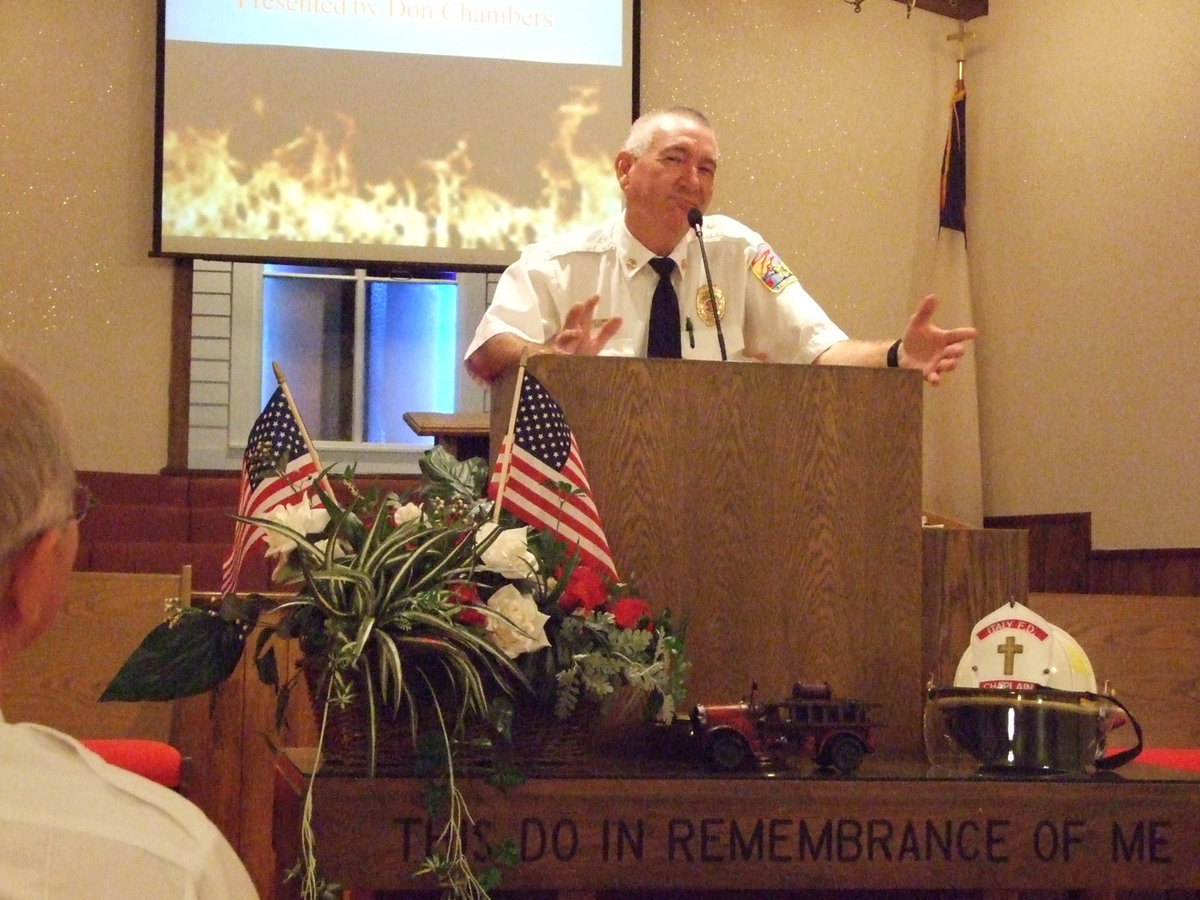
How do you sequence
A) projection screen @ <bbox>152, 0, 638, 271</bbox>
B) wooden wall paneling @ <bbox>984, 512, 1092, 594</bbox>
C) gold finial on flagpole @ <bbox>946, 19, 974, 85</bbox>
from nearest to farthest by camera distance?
wooden wall paneling @ <bbox>984, 512, 1092, 594</bbox>, projection screen @ <bbox>152, 0, 638, 271</bbox>, gold finial on flagpole @ <bbox>946, 19, 974, 85</bbox>

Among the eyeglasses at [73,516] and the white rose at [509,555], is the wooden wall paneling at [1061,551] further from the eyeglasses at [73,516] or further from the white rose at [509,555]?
the eyeglasses at [73,516]

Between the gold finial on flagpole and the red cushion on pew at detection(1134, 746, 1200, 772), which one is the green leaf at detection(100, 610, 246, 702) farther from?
the gold finial on flagpole

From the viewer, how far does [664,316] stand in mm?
3096

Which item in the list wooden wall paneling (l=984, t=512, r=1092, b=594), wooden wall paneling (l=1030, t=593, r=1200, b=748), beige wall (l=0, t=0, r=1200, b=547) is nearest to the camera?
wooden wall paneling (l=1030, t=593, r=1200, b=748)

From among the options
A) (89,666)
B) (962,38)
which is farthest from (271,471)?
(962,38)

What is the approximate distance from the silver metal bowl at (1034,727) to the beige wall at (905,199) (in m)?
3.68

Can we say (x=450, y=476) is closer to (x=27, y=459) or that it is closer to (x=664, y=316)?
(x=664, y=316)

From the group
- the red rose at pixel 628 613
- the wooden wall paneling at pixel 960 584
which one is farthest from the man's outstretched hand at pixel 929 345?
the red rose at pixel 628 613

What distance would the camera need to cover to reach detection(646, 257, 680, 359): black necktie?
121 inches

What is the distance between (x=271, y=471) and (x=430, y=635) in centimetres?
43

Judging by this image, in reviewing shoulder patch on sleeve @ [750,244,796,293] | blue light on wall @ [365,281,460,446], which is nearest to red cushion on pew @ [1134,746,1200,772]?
shoulder patch on sleeve @ [750,244,796,293]

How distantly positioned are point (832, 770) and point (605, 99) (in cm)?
523

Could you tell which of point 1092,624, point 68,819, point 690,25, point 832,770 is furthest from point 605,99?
point 68,819

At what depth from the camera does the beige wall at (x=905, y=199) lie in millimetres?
5703
